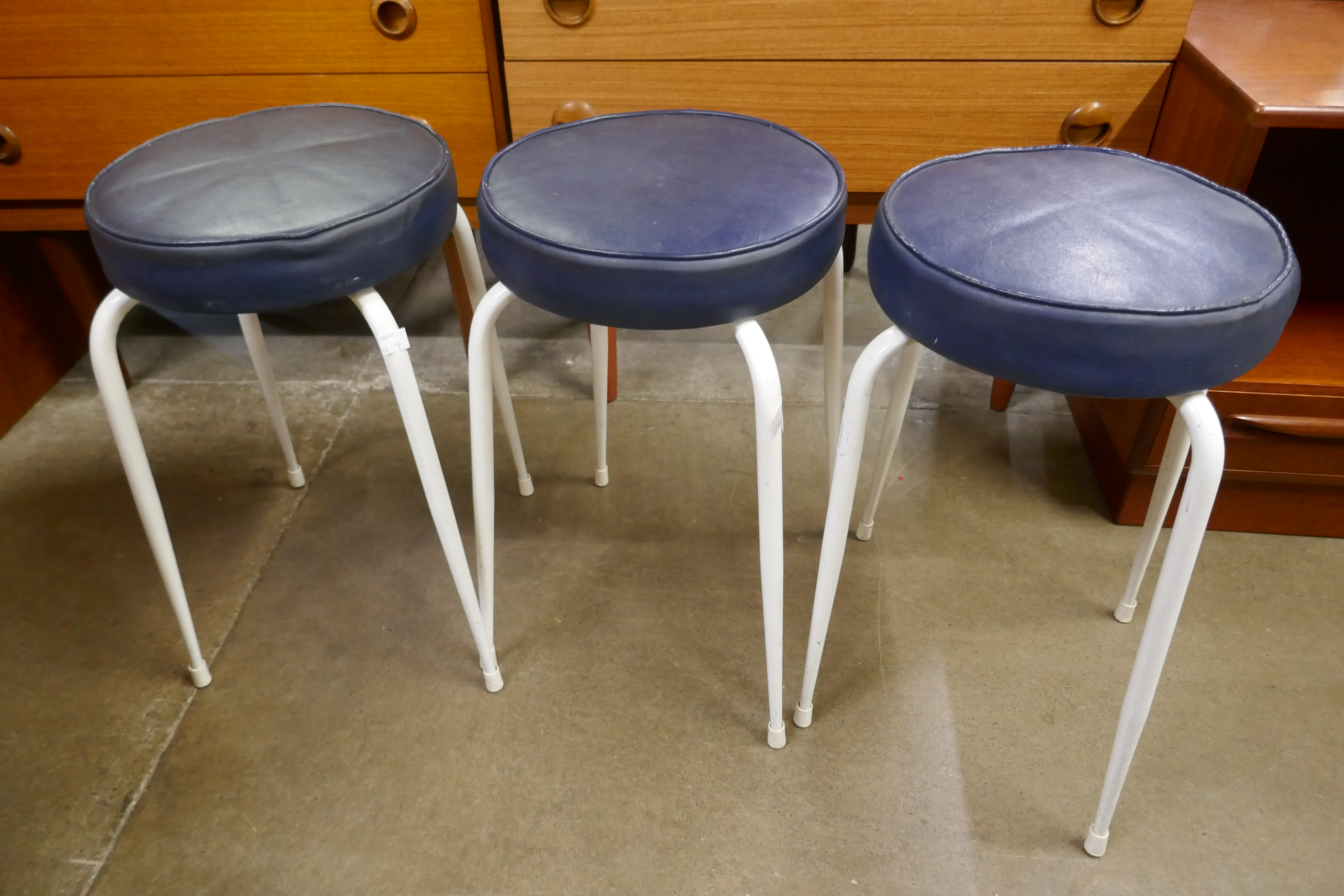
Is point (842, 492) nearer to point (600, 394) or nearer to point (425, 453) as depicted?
point (425, 453)

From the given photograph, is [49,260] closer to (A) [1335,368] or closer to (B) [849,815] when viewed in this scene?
(B) [849,815]

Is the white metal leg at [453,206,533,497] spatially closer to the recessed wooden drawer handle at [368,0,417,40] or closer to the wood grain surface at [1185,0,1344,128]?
the recessed wooden drawer handle at [368,0,417,40]

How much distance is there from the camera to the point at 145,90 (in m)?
1.28

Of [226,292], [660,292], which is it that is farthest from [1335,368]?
[226,292]

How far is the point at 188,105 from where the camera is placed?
1.29 m

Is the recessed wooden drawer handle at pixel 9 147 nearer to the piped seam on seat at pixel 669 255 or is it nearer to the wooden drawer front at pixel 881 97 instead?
the wooden drawer front at pixel 881 97

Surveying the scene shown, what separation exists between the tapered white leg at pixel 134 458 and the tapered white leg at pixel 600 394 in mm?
556

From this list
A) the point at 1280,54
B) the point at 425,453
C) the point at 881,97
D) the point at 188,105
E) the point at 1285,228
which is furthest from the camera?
the point at 1285,228

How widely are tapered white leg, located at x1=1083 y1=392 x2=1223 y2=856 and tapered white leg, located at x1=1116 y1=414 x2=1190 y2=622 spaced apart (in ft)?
0.89

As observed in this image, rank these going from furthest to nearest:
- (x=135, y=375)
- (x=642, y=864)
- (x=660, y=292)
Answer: (x=135, y=375) < (x=642, y=864) < (x=660, y=292)

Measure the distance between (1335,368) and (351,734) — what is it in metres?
1.29

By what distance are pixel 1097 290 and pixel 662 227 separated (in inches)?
13.5

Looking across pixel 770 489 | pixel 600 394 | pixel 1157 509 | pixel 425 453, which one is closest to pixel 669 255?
pixel 770 489

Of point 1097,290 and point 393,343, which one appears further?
point 393,343
